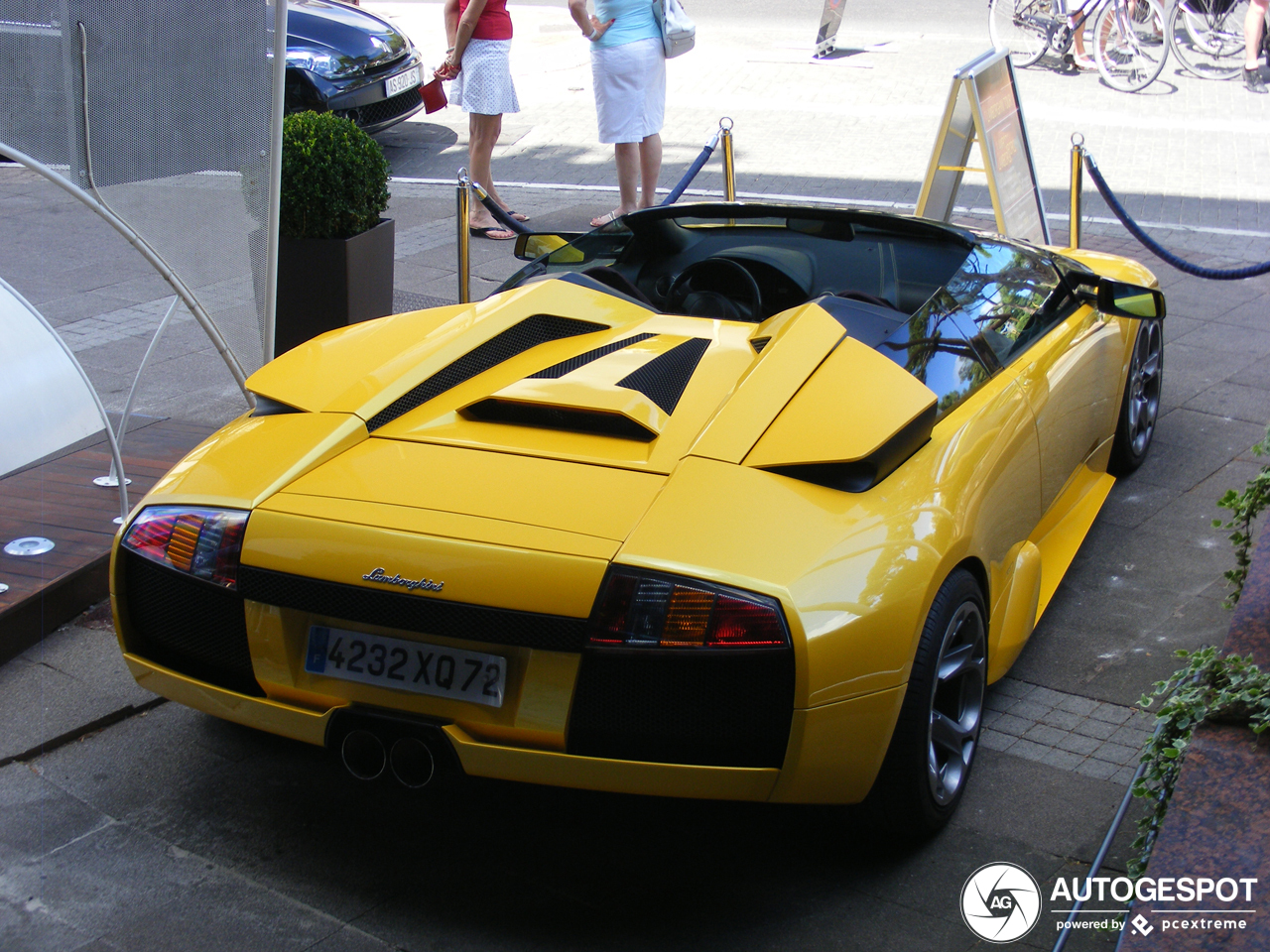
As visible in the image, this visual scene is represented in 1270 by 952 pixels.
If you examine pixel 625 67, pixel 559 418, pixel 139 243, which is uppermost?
pixel 625 67

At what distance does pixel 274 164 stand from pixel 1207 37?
533 inches

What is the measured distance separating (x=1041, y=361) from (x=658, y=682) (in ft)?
5.94

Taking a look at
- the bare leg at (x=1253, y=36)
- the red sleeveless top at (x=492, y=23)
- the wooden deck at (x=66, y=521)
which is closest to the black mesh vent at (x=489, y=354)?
the wooden deck at (x=66, y=521)

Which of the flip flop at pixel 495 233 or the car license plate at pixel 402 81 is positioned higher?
the car license plate at pixel 402 81

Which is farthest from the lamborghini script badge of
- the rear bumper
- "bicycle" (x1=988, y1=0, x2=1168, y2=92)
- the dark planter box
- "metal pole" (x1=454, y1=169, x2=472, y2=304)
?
"bicycle" (x1=988, y1=0, x2=1168, y2=92)

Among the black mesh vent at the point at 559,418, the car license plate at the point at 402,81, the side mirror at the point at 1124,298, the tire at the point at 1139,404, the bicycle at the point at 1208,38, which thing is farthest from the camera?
the bicycle at the point at 1208,38

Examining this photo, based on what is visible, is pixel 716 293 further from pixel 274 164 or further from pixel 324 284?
pixel 324 284

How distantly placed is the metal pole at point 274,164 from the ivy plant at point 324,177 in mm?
745

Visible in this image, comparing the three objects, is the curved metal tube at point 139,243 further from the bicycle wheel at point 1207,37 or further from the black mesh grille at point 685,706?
the bicycle wheel at point 1207,37

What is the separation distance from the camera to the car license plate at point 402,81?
1099 cm

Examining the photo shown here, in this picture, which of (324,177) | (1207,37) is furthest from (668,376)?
(1207,37)

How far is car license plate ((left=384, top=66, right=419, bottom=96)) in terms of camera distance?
11.0 metres

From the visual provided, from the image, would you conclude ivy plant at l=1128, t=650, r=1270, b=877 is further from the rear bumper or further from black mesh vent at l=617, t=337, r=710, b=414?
black mesh vent at l=617, t=337, r=710, b=414

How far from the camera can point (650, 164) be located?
8.45m
